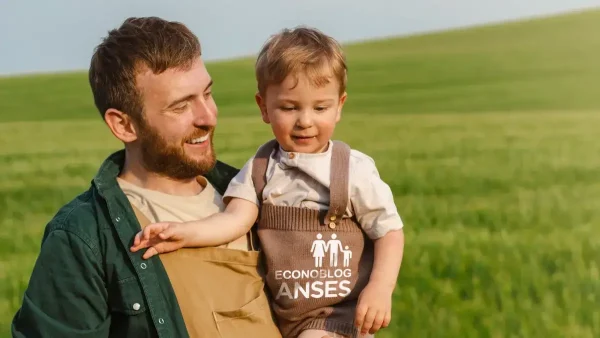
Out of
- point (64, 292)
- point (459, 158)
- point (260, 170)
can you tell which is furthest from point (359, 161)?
point (459, 158)

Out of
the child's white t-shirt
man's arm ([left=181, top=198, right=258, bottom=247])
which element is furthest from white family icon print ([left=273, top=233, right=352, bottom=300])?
man's arm ([left=181, top=198, right=258, bottom=247])

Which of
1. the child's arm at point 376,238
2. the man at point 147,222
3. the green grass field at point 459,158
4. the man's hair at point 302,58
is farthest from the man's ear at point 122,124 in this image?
the green grass field at point 459,158

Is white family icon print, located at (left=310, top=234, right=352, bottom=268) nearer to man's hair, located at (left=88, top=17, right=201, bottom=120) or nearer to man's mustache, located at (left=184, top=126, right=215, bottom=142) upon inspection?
man's mustache, located at (left=184, top=126, right=215, bottom=142)

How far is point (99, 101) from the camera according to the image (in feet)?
10.9

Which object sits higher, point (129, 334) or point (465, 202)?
point (129, 334)

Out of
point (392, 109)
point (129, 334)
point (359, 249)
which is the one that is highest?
point (359, 249)

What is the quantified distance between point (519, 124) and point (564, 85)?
1981mm

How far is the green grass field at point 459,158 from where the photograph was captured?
5582mm

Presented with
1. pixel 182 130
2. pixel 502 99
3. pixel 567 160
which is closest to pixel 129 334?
pixel 182 130

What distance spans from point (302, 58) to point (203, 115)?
1.56 feet

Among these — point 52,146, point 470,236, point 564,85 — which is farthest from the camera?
point 564,85

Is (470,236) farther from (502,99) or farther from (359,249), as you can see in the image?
(502,99)

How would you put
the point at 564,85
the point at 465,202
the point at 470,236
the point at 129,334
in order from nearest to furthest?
the point at 129,334 < the point at 470,236 < the point at 465,202 < the point at 564,85

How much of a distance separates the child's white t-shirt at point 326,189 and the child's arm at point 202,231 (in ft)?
0.30
